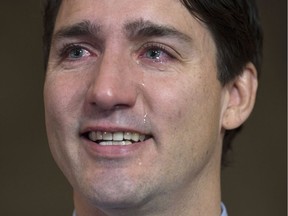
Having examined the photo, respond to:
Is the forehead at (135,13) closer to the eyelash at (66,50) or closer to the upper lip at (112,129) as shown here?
the eyelash at (66,50)

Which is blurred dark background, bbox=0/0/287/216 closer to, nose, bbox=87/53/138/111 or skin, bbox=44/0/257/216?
skin, bbox=44/0/257/216

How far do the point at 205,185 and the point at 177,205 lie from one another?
0.36 feet

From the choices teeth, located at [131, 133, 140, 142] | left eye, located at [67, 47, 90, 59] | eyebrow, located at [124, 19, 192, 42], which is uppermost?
eyebrow, located at [124, 19, 192, 42]

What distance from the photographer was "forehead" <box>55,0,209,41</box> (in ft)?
5.24

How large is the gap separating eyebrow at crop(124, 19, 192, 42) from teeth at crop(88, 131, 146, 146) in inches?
9.6

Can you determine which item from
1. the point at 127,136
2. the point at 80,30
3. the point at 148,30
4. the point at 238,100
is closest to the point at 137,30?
the point at 148,30

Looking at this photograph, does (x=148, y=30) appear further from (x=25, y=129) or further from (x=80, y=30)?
(x=25, y=129)

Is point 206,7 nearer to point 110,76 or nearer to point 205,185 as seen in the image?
point 110,76

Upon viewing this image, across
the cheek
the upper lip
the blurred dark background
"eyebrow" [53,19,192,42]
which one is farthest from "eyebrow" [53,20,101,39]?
the blurred dark background

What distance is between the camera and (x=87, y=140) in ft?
5.29

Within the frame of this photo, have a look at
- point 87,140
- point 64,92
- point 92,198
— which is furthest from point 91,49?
point 92,198

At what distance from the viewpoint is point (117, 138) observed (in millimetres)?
1583

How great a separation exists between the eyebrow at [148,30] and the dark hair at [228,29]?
0.08 metres

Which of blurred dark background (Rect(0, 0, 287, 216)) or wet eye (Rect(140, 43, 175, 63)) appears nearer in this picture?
wet eye (Rect(140, 43, 175, 63))
